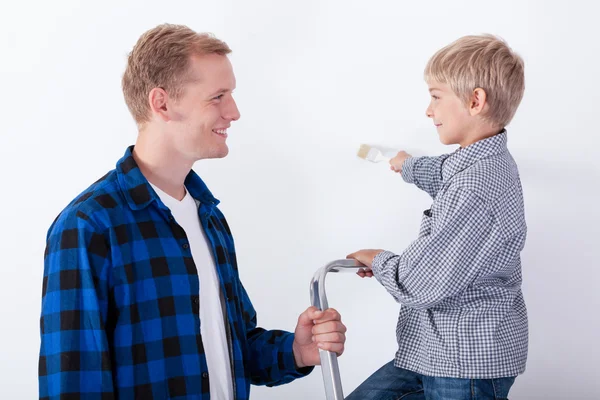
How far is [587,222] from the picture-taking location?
2451mm

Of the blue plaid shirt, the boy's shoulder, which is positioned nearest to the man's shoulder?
the blue plaid shirt

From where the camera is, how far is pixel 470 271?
→ 5.77 feet

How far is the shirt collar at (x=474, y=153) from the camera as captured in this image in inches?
72.3

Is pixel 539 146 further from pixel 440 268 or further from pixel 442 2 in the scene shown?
pixel 440 268

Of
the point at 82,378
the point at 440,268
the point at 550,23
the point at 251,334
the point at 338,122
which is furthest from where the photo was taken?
the point at 338,122

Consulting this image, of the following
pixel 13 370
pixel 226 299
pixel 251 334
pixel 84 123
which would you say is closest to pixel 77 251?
pixel 226 299

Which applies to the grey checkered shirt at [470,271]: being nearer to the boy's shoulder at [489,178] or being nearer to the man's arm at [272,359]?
the boy's shoulder at [489,178]

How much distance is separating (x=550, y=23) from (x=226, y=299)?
130cm

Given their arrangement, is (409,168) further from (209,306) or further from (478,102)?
(209,306)

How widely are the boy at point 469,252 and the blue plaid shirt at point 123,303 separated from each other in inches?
17.1

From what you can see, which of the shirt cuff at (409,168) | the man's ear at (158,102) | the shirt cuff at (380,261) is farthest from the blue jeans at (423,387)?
the man's ear at (158,102)

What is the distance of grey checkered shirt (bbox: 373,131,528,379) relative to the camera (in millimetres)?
1755

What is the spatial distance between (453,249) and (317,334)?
354mm

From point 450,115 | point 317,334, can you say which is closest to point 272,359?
point 317,334
